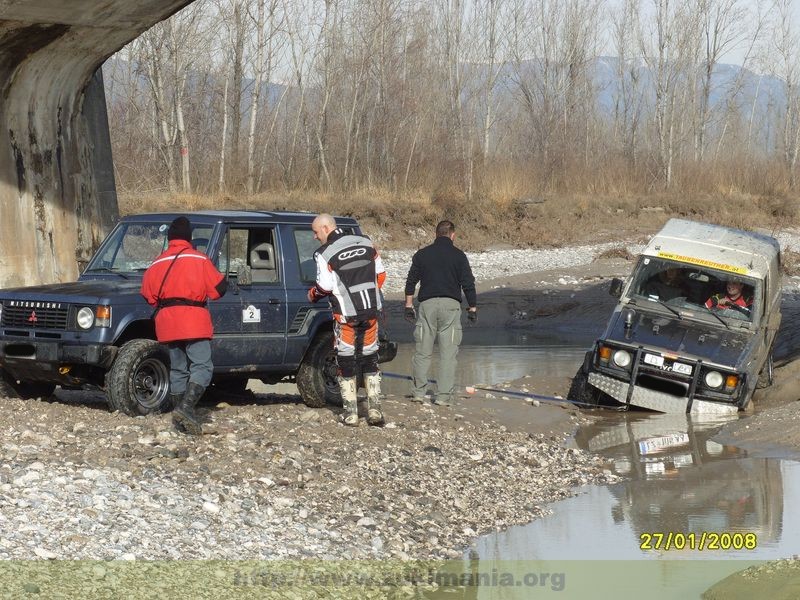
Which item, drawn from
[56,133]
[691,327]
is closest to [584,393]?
[691,327]

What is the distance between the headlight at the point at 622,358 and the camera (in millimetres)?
13555

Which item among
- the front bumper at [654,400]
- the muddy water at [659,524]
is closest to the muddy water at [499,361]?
the front bumper at [654,400]

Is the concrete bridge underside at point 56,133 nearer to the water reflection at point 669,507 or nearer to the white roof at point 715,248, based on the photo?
the water reflection at point 669,507

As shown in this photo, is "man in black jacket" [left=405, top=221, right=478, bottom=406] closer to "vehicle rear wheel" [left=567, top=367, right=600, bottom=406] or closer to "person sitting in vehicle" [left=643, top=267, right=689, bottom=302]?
"vehicle rear wheel" [left=567, top=367, right=600, bottom=406]

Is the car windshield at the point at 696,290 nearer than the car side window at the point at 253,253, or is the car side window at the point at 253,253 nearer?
the car side window at the point at 253,253

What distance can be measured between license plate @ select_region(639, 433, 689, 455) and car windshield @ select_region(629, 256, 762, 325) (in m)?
2.20

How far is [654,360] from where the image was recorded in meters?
13.4

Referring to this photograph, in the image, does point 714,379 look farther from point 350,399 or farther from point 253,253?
point 253,253

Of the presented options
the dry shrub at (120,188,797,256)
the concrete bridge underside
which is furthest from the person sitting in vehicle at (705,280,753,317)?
the dry shrub at (120,188,797,256)

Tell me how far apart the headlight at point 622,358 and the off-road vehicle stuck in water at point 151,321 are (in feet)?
9.64

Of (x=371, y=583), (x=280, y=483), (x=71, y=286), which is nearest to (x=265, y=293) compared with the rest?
(x=71, y=286)

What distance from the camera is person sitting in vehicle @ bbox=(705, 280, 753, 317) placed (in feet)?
46.9

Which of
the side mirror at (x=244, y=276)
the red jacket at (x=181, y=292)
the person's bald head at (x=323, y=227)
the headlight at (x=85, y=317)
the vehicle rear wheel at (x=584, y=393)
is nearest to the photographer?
the red jacket at (x=181, y=292)

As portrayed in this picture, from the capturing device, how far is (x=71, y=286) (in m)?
11.0
